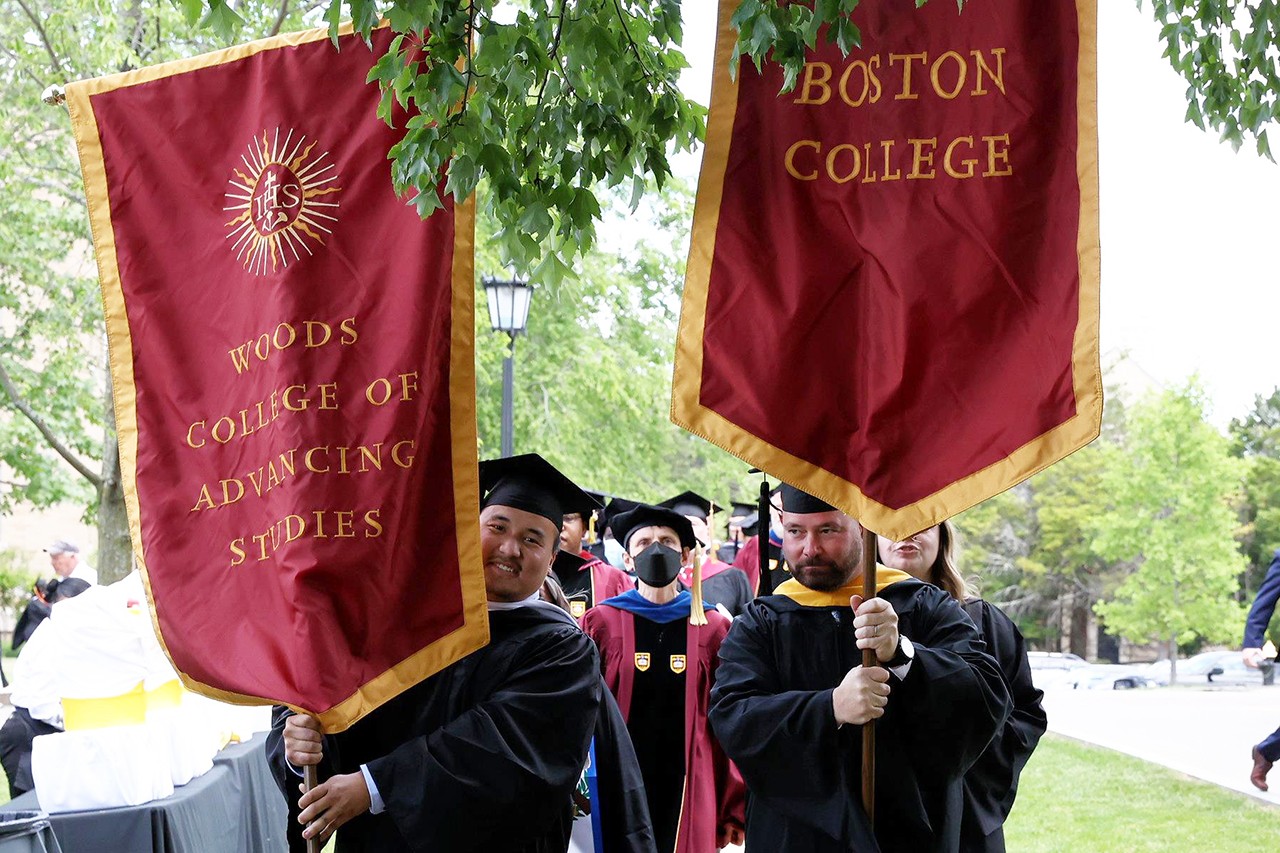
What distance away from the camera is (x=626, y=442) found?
23.2m

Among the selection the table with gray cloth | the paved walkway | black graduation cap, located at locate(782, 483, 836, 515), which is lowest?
the paved walkway

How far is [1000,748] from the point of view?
5684 millimetres

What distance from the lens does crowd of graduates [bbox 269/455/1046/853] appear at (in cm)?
434

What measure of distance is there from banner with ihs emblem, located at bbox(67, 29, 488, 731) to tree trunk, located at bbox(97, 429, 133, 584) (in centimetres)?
806

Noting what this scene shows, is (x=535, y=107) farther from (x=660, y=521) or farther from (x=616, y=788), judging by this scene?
(x=660, y=521)

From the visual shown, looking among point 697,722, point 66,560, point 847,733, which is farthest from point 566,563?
point 66,560

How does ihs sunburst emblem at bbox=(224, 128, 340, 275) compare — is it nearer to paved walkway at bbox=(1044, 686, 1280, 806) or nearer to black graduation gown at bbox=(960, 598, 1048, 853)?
black graduation gown at bbox=(960, 598, 1048, 853)

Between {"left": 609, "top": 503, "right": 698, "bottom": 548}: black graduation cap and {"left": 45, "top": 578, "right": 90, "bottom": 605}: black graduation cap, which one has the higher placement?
{"left": 609, "top": 503, "right": 698, "bottom": 548}: black graduation cap

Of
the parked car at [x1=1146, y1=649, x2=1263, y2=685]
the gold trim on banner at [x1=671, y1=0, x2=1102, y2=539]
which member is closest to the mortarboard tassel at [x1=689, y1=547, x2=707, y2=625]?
the gold trim on banner at [x1=671, y1=0, x2=1102, y2=539]

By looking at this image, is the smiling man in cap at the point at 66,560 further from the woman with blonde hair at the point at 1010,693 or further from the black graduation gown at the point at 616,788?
the woman with blonde hair at the point at 1010,693

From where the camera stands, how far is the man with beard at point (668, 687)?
7.23m

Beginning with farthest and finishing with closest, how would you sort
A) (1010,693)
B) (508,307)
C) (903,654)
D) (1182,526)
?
(1182,526), (508,307), (1010,693), (903,654)

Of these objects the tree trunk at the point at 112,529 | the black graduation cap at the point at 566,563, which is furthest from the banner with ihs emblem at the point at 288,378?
the tree trunk at the point at 112,529

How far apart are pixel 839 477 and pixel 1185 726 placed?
17.5m
